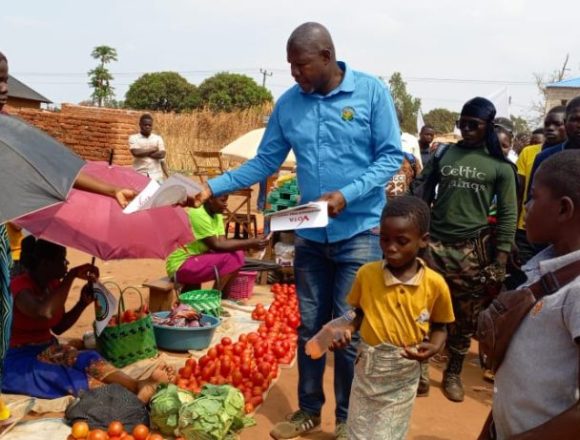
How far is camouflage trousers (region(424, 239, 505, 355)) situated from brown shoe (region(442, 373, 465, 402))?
328mm

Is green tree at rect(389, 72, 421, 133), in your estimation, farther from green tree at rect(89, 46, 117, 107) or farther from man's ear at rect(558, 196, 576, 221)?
man's ear at rect(558, 196, 576, 221)

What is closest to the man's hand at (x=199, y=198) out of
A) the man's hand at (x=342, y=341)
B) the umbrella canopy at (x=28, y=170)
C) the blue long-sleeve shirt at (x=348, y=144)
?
the blue long-sleeve shirt at (x=348, y=144)

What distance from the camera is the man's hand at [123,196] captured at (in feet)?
11.0

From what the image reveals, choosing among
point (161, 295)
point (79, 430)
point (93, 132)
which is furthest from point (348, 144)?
point (93, 132)

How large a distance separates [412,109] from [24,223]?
54818 millimetres

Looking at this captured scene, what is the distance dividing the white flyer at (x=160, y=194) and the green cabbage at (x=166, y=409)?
1.29 meters

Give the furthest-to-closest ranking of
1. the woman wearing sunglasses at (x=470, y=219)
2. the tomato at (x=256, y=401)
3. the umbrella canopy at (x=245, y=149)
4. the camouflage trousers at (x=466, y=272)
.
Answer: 1. the umbrella canopy at (x=245, y=149)
2. the camouflage trousers at (x=466, y=272)
3. the woman wearing sunglasses at (x=470, y=219)
4. the tomato at (x=256, y=401)

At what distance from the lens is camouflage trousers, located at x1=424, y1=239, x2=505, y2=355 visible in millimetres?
4633

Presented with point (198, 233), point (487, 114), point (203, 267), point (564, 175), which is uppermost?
point (487, 114)

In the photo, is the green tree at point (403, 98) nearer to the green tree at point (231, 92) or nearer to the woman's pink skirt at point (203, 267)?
the green tree at point (231, 92)

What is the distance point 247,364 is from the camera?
4.71 metres

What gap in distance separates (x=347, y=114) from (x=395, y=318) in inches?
46.9

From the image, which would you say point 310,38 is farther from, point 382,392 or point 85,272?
point 85,272

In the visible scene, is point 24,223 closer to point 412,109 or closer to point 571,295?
point 571,295
